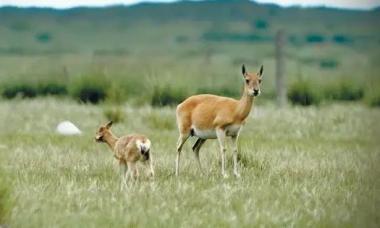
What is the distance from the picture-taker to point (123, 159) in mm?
12234

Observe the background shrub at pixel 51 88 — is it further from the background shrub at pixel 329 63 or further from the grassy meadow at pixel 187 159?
the background shrub at pixel 329 63

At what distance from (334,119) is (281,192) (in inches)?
418

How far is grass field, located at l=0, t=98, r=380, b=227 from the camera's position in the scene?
9.38 meters

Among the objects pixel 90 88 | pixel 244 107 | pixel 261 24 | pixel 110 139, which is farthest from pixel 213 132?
pixel 261 24

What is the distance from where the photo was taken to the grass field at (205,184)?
938 cm

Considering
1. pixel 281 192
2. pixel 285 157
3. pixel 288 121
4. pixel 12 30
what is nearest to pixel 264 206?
pixel 281 192

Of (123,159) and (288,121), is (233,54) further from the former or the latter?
(123,159)

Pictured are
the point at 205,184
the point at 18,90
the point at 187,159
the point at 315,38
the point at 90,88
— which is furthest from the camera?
the point at 315,38

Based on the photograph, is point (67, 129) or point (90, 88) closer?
point (67, 129)

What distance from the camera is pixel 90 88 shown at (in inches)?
1182

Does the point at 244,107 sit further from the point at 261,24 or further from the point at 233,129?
the point at 261,24

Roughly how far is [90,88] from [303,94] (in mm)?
5470

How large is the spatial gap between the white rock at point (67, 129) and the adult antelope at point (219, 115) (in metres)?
5.35

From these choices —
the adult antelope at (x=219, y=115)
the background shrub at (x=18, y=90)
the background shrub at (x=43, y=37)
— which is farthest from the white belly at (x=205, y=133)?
the background shrub at (x=43, y=37)
